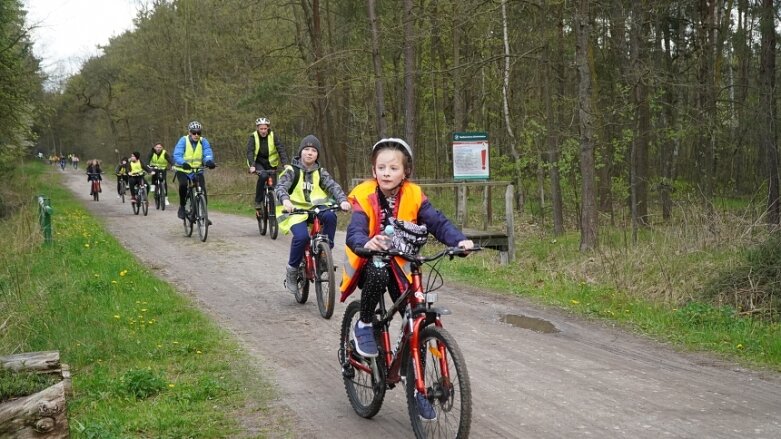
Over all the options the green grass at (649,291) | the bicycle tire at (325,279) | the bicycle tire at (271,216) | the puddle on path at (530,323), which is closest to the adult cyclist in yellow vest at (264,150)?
the bicycle tire at (271,216)

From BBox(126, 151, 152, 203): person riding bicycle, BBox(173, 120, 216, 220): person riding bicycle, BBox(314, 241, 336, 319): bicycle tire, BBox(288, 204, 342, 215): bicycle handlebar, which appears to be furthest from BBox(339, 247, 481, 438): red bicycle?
BBox(126, 151, 152, 203): person riding bicycle

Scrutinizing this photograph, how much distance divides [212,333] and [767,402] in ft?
16.9

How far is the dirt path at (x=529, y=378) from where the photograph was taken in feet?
16.3

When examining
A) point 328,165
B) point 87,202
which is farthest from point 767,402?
point 87,202

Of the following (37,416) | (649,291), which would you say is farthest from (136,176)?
(37,416)

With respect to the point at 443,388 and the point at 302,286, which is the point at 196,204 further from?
the point at 443,388

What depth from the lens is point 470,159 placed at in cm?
1384

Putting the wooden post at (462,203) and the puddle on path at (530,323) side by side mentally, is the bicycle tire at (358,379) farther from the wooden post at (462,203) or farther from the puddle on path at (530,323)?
the wooden post at (462,203)

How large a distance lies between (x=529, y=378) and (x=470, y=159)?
8151 millimetres

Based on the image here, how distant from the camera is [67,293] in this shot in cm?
976

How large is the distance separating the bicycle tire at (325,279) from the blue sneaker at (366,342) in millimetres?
3333

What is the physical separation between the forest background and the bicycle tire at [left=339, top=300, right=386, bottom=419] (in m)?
7.84

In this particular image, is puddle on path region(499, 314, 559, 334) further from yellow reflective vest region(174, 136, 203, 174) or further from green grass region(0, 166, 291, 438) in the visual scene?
yellow reflective vest region(174, 136, 203, 174)

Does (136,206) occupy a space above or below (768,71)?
below
